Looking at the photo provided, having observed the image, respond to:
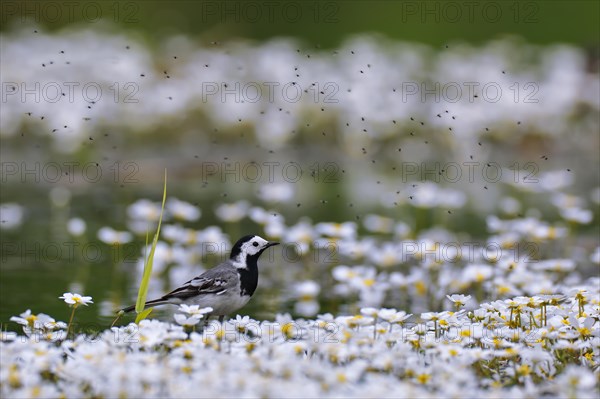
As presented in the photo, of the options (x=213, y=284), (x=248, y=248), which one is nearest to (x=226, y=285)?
(x=213, y=284)

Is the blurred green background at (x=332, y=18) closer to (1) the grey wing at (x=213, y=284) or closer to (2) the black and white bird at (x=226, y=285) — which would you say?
(2) the black and white bird at (x=226, y=285)

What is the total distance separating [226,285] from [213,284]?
0.05 m

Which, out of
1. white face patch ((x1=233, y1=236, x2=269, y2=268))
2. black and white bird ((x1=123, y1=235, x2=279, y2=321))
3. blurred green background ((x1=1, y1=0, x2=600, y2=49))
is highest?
blurred green background ((x1=1, y1=0, x2=600, y2=49))

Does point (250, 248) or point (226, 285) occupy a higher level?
point (250, 248)

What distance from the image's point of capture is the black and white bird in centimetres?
474

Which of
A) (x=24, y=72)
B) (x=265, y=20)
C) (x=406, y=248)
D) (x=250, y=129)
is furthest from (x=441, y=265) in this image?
(x=265, y=20)

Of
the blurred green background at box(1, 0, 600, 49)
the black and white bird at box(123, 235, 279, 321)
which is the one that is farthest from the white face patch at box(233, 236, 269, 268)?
the blurred green background at box(1, 0, 600, 49)

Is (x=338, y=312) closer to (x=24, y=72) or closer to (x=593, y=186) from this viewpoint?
(x=593, y=186)

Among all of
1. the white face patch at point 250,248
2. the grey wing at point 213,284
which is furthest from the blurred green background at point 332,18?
the grey wing at point 213,284

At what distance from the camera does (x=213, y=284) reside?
4.75 metres

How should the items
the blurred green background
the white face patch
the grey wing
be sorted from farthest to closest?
the blurred green background < the white face patch < the grey wing

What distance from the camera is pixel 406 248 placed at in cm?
728

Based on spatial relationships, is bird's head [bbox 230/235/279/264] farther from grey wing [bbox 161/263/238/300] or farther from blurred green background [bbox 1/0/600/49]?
blurred green background [bbox 1/0/600/49]

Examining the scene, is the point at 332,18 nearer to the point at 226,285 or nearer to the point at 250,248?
the point at 250,248
